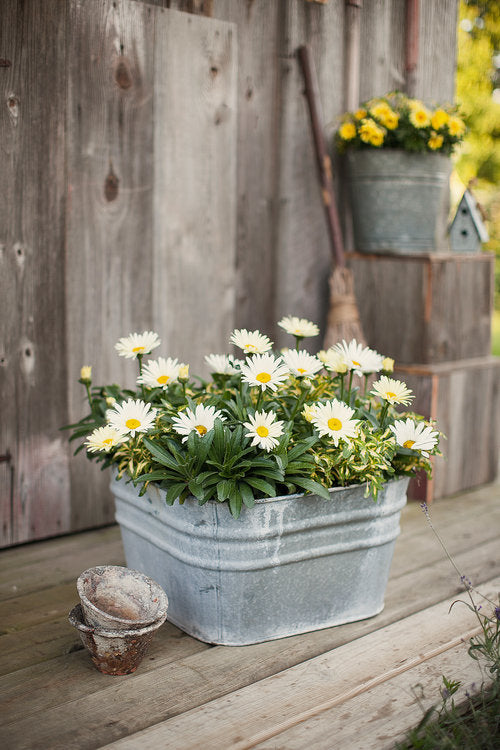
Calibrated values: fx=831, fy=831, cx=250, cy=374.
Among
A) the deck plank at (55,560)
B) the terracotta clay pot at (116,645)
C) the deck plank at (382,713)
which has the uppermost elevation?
the terracotta clay pot at (116,645)

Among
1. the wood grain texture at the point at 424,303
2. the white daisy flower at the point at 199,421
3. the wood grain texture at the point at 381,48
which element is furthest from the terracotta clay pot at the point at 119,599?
the wood grain texture at the point at 381,48

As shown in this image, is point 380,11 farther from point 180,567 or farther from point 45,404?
point 180,567

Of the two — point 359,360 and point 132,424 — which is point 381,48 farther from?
point 132,424

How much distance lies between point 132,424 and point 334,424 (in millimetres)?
458

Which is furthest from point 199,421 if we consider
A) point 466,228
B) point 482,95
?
point 482,95

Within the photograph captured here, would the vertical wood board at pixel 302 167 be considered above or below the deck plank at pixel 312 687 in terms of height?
above

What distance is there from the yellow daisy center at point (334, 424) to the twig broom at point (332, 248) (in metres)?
1.25

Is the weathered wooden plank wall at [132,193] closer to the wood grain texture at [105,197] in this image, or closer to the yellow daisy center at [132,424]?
the wood grain texture at [105,197]

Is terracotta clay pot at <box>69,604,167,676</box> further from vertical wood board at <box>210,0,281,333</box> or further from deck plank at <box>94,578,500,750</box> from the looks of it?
vertical wood board at <box>210,0,281,333</box>

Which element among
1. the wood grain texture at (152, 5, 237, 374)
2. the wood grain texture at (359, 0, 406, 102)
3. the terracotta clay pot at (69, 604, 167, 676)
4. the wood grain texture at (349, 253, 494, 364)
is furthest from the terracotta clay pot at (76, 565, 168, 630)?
the wood grain texture at (359, 0, 406, 102)

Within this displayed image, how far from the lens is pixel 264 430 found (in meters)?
1.81

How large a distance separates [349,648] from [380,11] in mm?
2581

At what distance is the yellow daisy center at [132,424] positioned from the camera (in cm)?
189

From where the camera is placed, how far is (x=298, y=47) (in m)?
3.10
